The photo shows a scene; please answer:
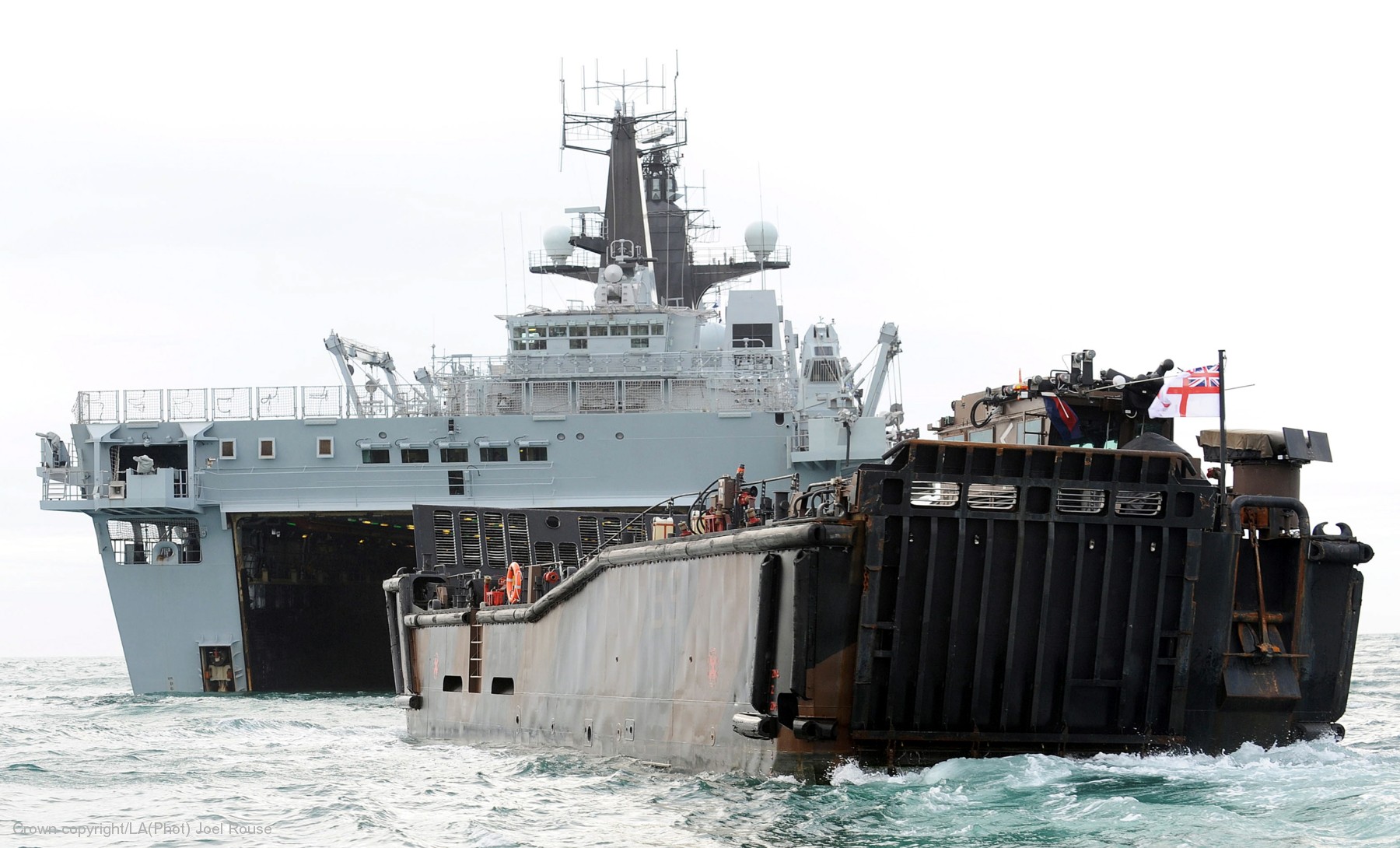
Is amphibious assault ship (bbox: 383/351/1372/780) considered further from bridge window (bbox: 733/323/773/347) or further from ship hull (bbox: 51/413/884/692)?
bridge window (bbox: 733/323/773/347)

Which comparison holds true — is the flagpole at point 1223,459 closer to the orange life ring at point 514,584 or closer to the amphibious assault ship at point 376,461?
the orange life ring at point 514,584

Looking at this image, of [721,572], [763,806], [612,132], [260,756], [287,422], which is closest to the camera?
[763,806]

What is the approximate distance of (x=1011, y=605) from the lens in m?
15.4

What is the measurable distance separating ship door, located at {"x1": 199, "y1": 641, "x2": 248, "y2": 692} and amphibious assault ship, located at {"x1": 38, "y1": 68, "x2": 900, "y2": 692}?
44mm

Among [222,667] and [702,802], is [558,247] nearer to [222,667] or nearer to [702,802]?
[222,667]

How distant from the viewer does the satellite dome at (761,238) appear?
5009 centimetres

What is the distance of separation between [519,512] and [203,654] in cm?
1375

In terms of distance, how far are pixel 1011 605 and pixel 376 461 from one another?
26.5 m

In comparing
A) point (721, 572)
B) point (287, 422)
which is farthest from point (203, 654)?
point (721, 572)

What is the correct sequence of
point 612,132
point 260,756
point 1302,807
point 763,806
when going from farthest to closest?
point 612,132 → point 260,756 → point 763,806 → point 1302,807

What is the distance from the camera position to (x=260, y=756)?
2338cm

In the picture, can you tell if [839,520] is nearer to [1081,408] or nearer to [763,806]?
[763,806]

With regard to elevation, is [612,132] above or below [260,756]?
above

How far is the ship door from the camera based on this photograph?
132 feet
